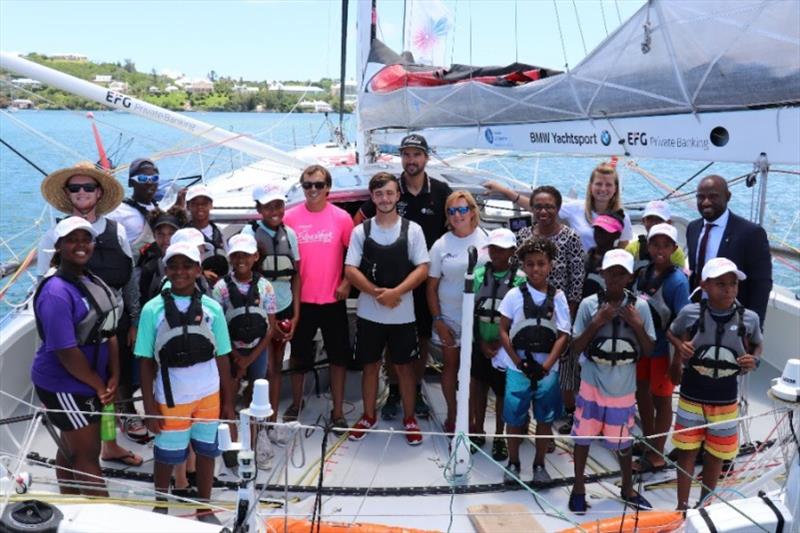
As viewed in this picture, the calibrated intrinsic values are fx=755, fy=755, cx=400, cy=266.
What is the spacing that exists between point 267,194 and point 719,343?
2.51m

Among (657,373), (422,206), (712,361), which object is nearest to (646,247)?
(657,373)

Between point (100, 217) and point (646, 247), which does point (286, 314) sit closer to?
point (100, 217)

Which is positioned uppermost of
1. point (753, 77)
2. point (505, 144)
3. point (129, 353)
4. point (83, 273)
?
point (753, 77)

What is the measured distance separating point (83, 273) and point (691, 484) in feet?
10.2

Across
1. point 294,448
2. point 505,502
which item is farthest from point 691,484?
point 294,448

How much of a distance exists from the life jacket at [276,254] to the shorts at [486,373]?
3.81 feet

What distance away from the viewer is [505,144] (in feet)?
17.2

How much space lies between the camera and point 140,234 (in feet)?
14.9

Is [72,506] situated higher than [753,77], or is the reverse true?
[753,77]

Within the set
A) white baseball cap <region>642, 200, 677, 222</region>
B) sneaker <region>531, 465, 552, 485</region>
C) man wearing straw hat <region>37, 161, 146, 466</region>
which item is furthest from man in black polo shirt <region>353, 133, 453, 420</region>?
man wearing straw hat <region>37, 161, 146, 466</region>

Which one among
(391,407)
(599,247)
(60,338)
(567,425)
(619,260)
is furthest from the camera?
(391,407)

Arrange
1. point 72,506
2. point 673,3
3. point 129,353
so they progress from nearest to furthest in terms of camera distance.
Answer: point 72,506, point 673,3, point 129,353

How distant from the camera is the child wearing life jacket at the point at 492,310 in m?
4.12

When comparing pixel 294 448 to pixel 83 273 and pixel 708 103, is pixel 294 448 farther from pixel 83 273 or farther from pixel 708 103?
pixel 708 103
